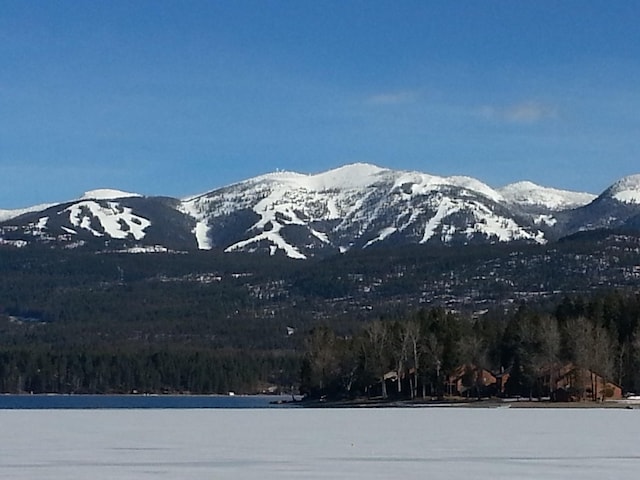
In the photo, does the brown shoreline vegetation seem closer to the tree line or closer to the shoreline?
the shoreline

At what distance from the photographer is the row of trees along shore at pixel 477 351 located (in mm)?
103125

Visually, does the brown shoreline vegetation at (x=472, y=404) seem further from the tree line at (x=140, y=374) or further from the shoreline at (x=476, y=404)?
the tree line at (x=140, y=374)

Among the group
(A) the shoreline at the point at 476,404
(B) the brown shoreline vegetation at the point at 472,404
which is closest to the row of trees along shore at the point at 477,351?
(B) the brown shoreline vegetation at the point at 472,404
